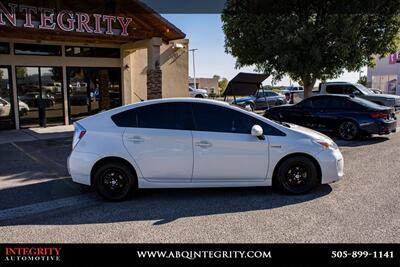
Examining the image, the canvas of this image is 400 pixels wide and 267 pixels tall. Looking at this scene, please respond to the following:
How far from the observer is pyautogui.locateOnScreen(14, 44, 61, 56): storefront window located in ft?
47.9

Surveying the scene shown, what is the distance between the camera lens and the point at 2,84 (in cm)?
1434

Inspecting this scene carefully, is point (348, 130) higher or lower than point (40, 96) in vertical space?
lower

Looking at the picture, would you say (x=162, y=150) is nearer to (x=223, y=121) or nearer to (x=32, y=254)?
(x=223, y=121)

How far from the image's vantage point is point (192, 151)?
589cm

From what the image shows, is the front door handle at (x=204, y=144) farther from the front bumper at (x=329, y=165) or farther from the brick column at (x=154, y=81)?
the brick column at (x=154, y=81)

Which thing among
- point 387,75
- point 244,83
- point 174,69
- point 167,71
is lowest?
point 244,83

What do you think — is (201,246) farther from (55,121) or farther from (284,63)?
(55,121)

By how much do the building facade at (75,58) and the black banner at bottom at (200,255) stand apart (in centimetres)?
923

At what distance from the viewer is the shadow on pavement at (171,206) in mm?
5172

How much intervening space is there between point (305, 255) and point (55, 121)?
544 inches

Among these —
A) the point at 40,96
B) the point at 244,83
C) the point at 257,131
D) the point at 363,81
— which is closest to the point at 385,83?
the point at 363,81

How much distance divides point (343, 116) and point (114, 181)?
26.9ft

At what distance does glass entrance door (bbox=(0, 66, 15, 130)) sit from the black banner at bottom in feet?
37.9

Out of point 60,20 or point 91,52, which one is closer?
point 60,20
